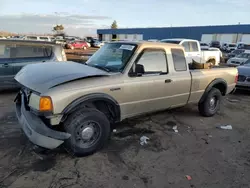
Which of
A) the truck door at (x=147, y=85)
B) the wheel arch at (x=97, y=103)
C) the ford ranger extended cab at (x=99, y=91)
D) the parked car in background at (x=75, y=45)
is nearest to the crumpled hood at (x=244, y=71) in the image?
the ford ranger extended cab at (x=99, y=91)

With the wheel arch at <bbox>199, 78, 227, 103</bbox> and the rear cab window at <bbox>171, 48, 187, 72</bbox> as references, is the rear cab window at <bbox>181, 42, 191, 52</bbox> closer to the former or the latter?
the wheel arch at <bbox>199, 78, 227, 103</bbox>

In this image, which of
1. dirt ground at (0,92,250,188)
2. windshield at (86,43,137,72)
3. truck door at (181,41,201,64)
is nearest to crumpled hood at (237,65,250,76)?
truck door at (181,41,201,64)

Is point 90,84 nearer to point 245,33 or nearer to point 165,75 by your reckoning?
point 165,75

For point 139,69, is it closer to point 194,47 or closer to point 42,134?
point 42,134

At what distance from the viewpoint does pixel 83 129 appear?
11.5ft

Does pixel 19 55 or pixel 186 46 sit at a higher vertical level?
pixel 186 46

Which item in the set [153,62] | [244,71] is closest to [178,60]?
[153,62]

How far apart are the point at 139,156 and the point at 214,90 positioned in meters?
3.13

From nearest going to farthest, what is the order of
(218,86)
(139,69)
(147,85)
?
(139,69) → (147,85) → (218,86)

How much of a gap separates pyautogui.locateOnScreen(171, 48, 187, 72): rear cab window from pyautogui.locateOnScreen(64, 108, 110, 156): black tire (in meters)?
2.06

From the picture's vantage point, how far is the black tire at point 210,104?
5636mm

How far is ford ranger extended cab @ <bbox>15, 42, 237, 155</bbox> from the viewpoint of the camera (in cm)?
320

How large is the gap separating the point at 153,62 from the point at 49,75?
2.00 meters

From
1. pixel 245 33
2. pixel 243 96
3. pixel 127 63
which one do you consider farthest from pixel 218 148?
pixel 245 33
